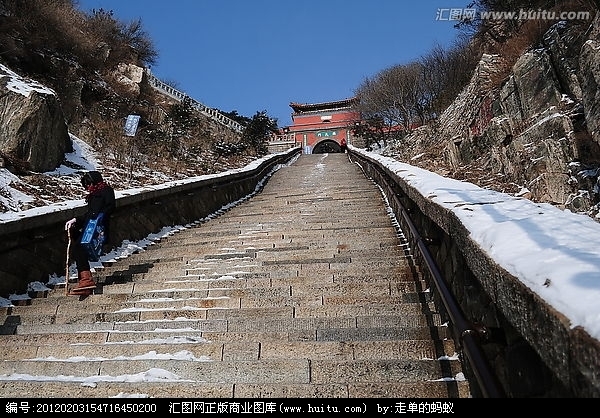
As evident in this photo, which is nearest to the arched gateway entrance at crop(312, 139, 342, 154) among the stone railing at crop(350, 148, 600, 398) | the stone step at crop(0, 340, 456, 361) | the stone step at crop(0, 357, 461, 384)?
the stone railing at crop(350, 148, 600, 398)

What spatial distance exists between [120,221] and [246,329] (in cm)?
411

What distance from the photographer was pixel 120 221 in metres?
6.89

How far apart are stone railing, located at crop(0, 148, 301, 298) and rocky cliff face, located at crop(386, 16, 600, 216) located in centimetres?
613

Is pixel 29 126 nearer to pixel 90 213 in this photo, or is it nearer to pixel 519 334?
pixel 90 213

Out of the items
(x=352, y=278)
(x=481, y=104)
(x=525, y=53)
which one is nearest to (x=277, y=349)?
(x=352, y=278)

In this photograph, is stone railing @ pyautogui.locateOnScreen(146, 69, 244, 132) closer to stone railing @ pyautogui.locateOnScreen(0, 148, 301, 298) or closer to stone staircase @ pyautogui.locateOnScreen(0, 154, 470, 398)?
stone railing @ pyautogui.locateOnScreen(0, 148, 301, 298)

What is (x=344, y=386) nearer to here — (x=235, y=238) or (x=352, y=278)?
(x=352, y=278)

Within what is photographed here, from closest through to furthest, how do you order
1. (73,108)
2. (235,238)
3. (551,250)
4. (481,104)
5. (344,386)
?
(551,250) → (344,386) → (235,238) → (481,104) → (73,108)

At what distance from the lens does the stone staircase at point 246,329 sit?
9.29 feet

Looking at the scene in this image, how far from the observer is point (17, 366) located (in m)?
3.36

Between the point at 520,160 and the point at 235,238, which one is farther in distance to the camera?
the point at 520,160

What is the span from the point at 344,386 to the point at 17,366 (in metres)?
2.51

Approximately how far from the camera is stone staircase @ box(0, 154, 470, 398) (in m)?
2.83

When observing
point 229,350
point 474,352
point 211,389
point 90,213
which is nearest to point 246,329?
point 229,350
